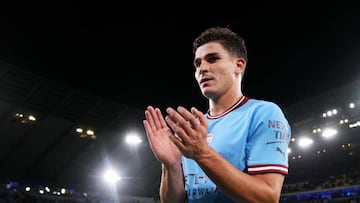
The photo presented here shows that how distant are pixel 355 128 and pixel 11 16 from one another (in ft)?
89.5

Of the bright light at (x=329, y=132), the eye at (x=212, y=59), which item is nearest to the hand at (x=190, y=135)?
the eye at (x=212, y=59)

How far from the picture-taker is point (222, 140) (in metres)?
1.86

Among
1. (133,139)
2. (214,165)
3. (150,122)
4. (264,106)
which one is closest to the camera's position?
(214,165)

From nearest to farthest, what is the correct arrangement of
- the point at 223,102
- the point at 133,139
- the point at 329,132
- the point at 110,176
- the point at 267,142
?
the point at 267,142
the point at 223,102
the point at 133,139
the point at 329,132
the point at 110,176

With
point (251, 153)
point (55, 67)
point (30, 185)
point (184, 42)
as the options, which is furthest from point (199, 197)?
point (30, 185)

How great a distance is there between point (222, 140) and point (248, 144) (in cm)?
16

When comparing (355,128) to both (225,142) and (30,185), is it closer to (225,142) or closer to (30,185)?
(30,185)

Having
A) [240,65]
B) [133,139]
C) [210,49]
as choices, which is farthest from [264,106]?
[133,139]

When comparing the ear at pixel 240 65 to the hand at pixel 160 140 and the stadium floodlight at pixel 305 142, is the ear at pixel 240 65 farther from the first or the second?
the stadium floodlight at pixel 305 142

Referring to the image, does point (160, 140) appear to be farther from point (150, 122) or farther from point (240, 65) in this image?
point (240, 65)

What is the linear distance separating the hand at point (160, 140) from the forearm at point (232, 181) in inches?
16.5

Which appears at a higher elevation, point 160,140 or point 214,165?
point 160,140

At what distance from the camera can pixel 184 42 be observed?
609 inches

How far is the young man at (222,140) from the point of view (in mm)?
1487
